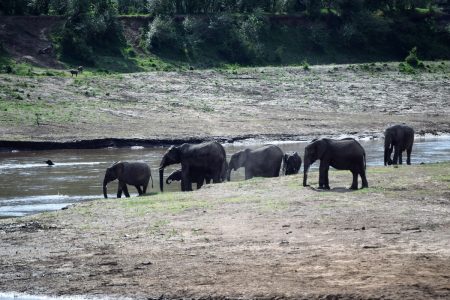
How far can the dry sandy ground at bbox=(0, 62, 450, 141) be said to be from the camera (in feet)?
133

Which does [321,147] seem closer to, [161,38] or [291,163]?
[291,163]

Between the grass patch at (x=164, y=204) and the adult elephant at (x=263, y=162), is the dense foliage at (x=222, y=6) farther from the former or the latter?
the grass patch at (x=164, y=204)

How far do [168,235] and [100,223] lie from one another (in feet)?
7.00

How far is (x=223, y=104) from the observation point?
4597 cm

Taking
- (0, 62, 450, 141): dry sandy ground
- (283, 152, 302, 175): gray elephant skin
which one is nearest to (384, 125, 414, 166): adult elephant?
(283, 152, 302, 175): gray elephant skin

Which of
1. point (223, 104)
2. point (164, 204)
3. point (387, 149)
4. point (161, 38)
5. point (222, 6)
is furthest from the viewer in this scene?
point (222, 6)

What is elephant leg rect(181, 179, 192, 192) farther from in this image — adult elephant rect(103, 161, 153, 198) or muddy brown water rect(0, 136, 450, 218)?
muddy brown water rect(0, 136, 450, 218)

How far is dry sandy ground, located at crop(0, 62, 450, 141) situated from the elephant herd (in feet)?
39.7

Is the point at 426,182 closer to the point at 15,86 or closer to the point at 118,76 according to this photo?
the point at 15,86

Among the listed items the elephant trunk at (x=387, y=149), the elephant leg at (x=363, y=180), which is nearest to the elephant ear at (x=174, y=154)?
the elephant leg at (x=363, y=180)

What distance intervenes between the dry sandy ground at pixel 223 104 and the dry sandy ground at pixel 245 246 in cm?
1930

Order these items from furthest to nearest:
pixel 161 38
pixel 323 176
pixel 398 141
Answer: pixel 161 38 → pixel 398 141 → pixel 323 176

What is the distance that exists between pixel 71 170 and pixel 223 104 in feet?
49.0

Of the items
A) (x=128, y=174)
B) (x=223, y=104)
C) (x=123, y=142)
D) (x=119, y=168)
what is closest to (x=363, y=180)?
(x=128, y=174)
